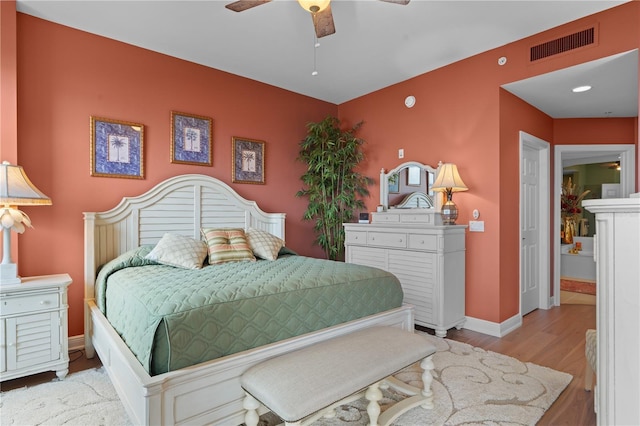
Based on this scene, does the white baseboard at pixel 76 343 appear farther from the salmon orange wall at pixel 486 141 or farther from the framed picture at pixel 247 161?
the salmon orange wall at pixel 486 141

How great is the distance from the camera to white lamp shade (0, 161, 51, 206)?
2.30 m

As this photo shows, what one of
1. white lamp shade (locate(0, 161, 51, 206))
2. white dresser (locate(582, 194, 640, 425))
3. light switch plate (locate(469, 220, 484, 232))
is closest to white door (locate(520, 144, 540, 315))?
light switch plate (locate(469, 220, 484, 232))

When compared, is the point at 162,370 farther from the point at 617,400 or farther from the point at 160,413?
the point at 617,400

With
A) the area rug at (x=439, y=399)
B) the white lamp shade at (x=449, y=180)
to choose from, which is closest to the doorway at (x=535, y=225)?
the white lamp shade at (x=449, y=180)

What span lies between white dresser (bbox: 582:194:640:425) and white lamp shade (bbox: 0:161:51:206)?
3243 millimetres

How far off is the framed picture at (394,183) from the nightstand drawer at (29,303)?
3.59 meters

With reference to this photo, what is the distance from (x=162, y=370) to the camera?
5.13 feet

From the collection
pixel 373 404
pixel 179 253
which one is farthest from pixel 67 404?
pixel 373 404

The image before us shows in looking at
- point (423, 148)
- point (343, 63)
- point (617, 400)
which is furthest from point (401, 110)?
point (617, 400)

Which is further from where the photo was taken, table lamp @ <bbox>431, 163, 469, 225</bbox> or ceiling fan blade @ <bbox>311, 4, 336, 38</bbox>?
table lamp @ <bbox>431, 163, 469, 225</bbox>

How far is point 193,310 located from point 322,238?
10.3 feet

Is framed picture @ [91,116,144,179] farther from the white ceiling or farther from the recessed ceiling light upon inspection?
the recessed ceiling light

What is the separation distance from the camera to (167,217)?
11.4ft

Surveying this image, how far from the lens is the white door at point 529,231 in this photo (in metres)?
3.98
